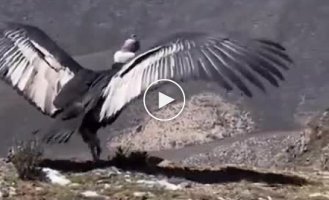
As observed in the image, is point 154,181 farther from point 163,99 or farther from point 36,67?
point 163,99

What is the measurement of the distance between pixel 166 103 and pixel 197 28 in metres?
3.55

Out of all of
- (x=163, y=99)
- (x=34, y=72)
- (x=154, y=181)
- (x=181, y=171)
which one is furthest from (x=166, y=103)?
Result: (x=154, y=181)

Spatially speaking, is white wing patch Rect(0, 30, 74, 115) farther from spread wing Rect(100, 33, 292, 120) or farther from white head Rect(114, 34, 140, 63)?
spread wing Rect(100, 33, 292, 120)

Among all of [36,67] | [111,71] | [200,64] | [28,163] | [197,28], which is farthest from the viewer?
[197,28]

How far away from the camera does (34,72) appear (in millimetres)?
6836

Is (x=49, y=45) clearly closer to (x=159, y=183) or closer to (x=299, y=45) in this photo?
(x=159, y=183)

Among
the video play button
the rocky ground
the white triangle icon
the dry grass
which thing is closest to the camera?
the rocky ground

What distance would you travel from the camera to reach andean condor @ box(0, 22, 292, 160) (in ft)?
19.3

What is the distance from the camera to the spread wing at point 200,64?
583 cm

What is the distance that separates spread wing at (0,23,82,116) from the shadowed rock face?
17.2 feet

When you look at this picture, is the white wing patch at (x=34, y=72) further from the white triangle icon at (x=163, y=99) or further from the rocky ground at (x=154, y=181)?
the white triangle icon at (x=163, y=99)

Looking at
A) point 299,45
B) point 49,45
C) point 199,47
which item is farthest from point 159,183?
point 299,45

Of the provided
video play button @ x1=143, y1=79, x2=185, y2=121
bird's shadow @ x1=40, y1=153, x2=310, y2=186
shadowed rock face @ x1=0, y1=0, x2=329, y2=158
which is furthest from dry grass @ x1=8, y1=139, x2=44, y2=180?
shadowed rock face @ x1=0, y1=0, x2=329, y2=158

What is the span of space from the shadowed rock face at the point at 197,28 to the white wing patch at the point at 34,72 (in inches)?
207
